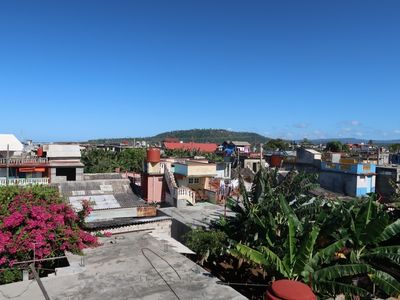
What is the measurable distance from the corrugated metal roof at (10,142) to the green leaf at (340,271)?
131ft

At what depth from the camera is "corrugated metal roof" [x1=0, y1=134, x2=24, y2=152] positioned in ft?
131

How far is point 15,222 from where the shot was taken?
33.4 feet

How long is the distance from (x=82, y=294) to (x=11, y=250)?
3435mm

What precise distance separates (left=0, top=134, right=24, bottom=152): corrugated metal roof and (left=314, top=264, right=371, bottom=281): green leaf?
39779 mm

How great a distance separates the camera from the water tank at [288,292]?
6.05m

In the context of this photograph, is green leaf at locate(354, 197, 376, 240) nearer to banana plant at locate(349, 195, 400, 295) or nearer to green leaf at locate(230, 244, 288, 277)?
banana plant at locate(349, 195, 400, 295)

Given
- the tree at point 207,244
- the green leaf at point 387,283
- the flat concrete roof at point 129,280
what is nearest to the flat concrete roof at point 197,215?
the tree at point 207,244

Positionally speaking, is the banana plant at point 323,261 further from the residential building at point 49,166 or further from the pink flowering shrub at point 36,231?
the residential building at point 49,166

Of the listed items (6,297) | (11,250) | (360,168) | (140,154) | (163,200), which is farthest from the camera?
(140,154)

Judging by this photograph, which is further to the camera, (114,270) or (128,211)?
(128,211)

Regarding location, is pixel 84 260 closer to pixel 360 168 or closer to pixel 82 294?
pixel 82 294

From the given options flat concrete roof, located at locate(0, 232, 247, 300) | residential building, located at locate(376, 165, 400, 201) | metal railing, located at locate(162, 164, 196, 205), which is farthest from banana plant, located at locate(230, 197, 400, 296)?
residential building, located at locate(376, 165, 400, 201)

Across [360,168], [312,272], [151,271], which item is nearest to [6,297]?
[151,271]

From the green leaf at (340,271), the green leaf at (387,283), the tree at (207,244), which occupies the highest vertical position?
the green leaf at (340,271)
